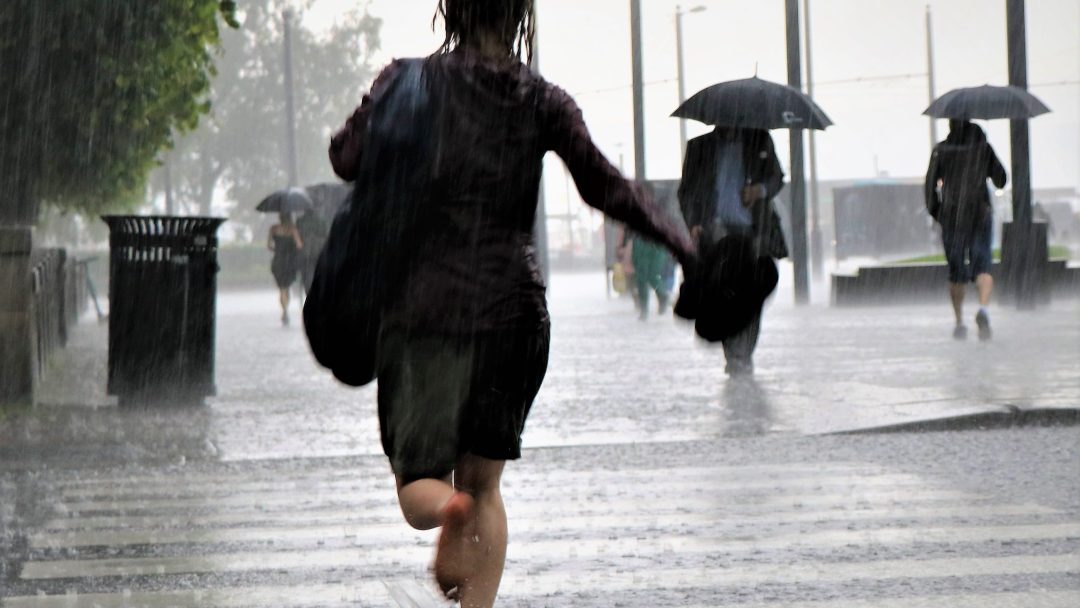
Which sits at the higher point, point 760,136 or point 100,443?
point 760,136

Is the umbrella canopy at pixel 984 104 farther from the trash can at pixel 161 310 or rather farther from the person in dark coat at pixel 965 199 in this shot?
the trash can at pixel 161 310

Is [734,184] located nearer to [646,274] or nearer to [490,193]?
[490,193]

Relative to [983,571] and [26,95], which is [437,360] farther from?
[26,95]

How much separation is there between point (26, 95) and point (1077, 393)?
28.6 ft

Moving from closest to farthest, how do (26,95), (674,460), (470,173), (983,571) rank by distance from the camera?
(470,173) < (983,571) < (674,460) < (26,95)

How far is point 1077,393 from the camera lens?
10984 millimetres

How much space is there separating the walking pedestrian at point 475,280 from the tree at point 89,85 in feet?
35.5

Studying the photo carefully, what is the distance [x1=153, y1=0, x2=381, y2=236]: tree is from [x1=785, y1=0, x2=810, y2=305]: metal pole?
6176cm

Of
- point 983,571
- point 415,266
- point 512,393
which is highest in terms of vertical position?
point 415,266

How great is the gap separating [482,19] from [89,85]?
11.6m

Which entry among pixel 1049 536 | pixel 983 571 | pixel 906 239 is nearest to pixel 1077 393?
pixel 1049 536

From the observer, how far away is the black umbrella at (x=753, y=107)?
12914 mm

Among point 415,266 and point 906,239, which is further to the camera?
point 906,239

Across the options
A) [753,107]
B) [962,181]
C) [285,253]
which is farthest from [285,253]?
[753,107]
